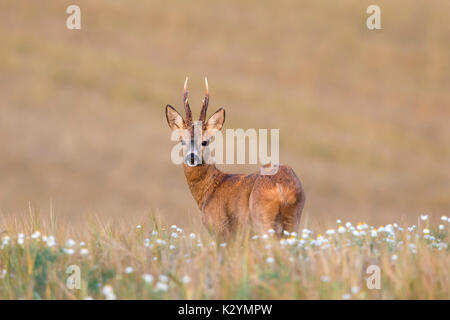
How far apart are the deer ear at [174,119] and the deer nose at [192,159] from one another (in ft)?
1.37

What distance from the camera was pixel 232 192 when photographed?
445 inches

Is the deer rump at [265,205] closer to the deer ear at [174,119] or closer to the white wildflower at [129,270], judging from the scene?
the deer ear at [174,119]

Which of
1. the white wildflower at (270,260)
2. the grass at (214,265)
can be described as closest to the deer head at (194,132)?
the grass at (214,265)

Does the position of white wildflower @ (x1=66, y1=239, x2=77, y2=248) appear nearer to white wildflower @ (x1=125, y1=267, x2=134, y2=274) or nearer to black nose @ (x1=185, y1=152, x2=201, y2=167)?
white wildflower @ (x1=125, y1=267, x2=134, y2=274)

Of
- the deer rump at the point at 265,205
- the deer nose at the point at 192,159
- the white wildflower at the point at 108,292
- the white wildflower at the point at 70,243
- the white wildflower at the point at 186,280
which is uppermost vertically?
the deer nose at the point at 192,159

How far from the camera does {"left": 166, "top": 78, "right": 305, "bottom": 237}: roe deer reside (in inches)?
408

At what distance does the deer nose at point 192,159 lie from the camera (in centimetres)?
1170

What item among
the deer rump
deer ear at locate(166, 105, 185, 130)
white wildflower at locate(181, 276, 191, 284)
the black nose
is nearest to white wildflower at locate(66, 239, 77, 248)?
white wildflower at locate(181, 276, 191, 284)

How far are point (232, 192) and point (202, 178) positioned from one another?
0.96 m

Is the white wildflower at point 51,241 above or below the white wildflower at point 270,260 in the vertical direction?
above

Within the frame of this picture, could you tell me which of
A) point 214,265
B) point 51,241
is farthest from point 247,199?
point 51,241

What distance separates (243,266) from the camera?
7891 mm

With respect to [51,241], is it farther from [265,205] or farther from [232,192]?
[232,192]
